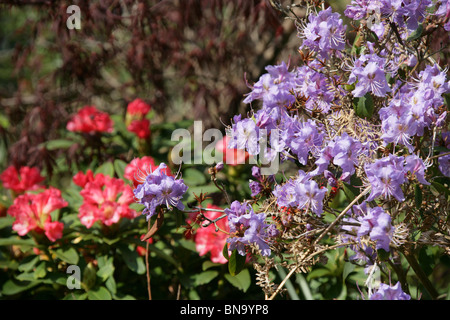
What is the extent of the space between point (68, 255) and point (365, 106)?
1.25m

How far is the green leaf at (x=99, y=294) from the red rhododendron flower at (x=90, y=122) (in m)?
0.80

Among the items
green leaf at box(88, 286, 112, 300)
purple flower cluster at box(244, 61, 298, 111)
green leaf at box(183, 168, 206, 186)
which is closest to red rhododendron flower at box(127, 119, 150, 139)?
green leaf at box(183, 168, 206, 186)

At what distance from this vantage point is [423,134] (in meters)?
1.37

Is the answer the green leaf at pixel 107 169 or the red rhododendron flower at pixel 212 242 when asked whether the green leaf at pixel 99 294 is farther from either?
the green leaf at pixel 107 169

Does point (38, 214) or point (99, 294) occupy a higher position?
point (38, 214)

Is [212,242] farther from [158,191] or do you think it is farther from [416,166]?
[416,166]

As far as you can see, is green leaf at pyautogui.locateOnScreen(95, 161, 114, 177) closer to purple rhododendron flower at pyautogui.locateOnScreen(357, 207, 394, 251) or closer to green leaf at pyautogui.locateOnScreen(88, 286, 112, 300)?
green leaf at pyautogui.locateOnScreen(88, 286, 112, 300)

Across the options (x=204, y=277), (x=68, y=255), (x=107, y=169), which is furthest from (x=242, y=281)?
(x=107, y=169)

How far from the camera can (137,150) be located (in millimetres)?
2539

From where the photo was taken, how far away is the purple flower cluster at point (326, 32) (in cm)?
136

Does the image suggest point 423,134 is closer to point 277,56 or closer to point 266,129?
point 266,129

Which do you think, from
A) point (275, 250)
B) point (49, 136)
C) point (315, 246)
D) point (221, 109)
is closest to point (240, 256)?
point (275, 250)

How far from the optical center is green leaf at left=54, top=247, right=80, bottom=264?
1.97m

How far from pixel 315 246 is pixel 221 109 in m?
1.54
